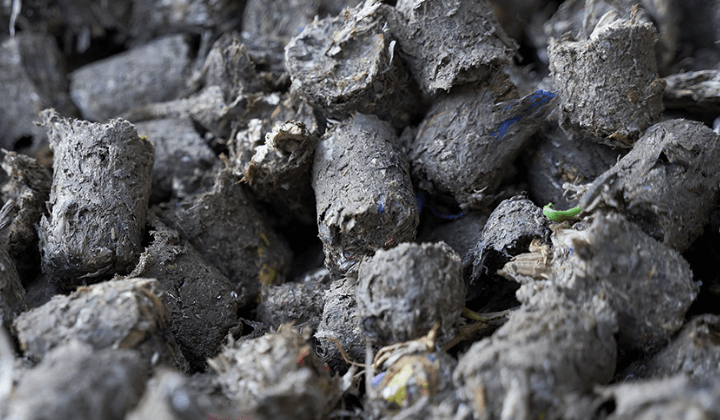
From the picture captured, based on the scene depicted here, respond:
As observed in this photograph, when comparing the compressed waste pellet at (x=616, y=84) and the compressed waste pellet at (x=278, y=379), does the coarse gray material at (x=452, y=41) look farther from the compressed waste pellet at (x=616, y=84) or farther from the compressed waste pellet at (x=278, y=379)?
the compressed waste pellet at (x=278, y=379)

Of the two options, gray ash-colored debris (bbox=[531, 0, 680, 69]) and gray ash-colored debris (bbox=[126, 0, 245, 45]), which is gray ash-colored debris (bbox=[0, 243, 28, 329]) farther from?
gray ash-colored debris (bbox=[531, 0, 680, 69])

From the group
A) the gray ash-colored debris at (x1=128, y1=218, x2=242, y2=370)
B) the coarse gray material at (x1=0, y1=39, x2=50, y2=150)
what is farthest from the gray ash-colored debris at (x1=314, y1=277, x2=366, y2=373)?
the coarse gray material at (x1=0, y1=39, x2=50, y2=150)

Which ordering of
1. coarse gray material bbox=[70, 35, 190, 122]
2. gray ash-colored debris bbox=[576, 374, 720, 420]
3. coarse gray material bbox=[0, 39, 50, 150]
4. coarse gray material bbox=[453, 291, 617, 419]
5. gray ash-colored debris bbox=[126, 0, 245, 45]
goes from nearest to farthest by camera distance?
gray ash-colored debris bbox=[576, 374, 720, 420]
coarse gray material bbox=[453, 291, 617, 419]
coarse gray material bbox=[0, 39, 50, 150]
coarse gray material bbox=[70, 35, 190, 122]
gray ash-colored debris bbox=[126, 0, 245, 45]

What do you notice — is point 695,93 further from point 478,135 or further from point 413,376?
point 413,376

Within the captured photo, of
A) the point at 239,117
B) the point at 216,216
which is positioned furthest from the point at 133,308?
the point at 239,117

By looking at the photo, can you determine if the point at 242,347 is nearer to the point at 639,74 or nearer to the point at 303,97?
the point at 303,97

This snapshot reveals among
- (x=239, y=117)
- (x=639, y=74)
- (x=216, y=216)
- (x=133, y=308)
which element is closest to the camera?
(x=133, y=308)

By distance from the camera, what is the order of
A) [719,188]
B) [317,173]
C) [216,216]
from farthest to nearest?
[216,216], [317,173], [719,188]
